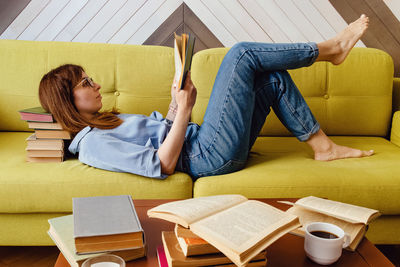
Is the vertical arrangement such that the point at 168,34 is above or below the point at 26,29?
below

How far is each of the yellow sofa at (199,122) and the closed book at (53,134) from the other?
112mm

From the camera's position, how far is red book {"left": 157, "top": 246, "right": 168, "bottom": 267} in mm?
712

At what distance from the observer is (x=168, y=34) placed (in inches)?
90.7

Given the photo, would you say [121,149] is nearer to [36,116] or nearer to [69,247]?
[36,116]

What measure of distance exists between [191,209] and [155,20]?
5.90 feet

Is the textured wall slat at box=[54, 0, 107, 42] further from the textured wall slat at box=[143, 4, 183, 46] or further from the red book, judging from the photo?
the red book

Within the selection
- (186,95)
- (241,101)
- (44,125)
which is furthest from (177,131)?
(44,125)

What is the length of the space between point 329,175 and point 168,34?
142 cm

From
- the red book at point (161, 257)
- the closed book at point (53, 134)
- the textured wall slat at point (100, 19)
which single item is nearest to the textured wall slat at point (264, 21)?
the textured wall slat at point (100, 19)

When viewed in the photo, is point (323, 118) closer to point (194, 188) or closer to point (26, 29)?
point (194, 188)

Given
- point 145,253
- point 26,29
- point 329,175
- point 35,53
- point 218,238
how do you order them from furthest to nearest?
point 26,29, point 35,53, point 329,175, point 145,253, point 218,238

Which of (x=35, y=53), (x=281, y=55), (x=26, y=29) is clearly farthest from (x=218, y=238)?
(x=26, y=29)

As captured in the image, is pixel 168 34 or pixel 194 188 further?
pixel 168 34

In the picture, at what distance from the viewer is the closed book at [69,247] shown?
2.27ft
